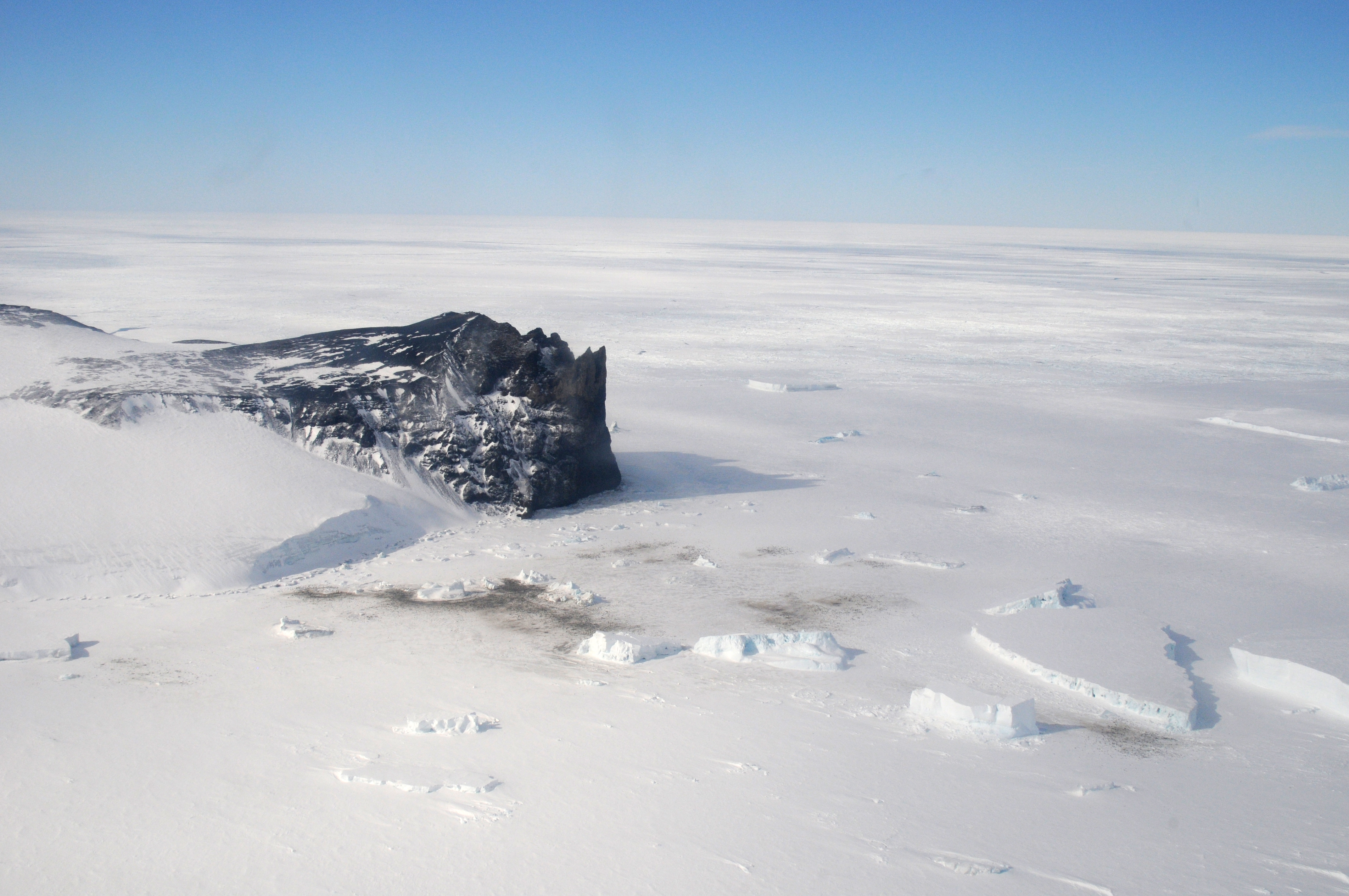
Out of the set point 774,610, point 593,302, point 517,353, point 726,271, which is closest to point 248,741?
point 774,610

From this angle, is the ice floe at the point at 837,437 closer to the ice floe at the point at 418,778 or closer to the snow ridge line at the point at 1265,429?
the snow ridge line at the point at 1265,429

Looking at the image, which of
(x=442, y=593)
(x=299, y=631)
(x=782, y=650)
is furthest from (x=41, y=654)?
(x=782, y=650)

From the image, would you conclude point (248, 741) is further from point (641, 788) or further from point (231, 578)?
point (231, 578)

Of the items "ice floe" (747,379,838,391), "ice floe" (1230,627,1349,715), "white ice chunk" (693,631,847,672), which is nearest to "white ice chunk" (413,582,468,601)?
"white ice chunk" (693,631,847,672)

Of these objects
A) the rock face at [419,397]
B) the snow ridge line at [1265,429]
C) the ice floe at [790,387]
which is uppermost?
the rock face at [419,397]

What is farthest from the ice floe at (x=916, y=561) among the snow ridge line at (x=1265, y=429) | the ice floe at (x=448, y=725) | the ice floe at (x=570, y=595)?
the snow ridge line at (x=1265, y=429)

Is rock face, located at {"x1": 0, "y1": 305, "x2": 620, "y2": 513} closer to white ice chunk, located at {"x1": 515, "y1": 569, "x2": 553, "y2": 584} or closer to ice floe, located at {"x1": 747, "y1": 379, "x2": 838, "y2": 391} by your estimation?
white ice chunk, located at {"x1": 515, "y1": 569, "x2": 553, "y2": 584}
